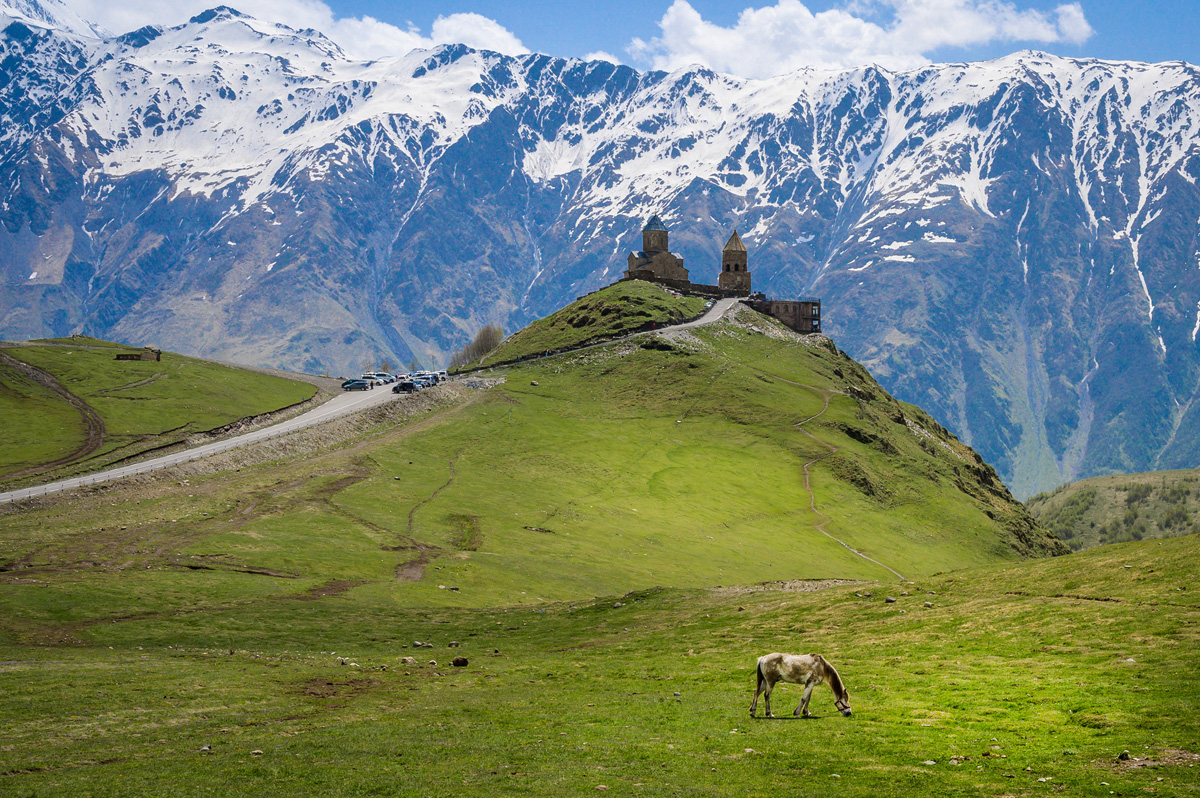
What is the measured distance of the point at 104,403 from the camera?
12331cm

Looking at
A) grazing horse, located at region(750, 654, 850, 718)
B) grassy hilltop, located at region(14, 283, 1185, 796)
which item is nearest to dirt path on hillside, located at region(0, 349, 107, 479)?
grassy hilltop, located at region(14, 283, 1185, 796)

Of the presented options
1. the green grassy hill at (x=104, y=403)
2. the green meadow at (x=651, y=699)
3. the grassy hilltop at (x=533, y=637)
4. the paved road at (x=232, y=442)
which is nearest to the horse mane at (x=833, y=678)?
the green meadow at (x=651, y=699)

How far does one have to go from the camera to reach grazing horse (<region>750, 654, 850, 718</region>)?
33.4 meters

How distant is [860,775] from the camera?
2688 cm

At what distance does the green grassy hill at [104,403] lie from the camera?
344 ft

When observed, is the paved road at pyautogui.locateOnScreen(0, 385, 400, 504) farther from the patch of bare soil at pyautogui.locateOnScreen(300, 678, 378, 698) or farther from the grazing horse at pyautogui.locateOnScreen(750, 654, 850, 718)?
the grazing horse at pyautogui.locateOnScreen(750, 654, 850, 718)

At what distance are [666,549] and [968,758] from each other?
7229cm

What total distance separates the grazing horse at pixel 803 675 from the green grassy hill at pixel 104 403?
281 ft

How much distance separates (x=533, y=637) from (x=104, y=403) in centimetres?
8882

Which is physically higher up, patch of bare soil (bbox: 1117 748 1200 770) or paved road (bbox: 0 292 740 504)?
paved road (bbox: 0 292 740 504)

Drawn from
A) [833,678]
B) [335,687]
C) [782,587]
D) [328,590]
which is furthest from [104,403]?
[833,678]

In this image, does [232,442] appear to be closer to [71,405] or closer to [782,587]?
[71,405]

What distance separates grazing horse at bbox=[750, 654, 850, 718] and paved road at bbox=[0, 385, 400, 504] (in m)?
73.8

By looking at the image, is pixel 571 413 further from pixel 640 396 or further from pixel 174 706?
pixel 174 706
